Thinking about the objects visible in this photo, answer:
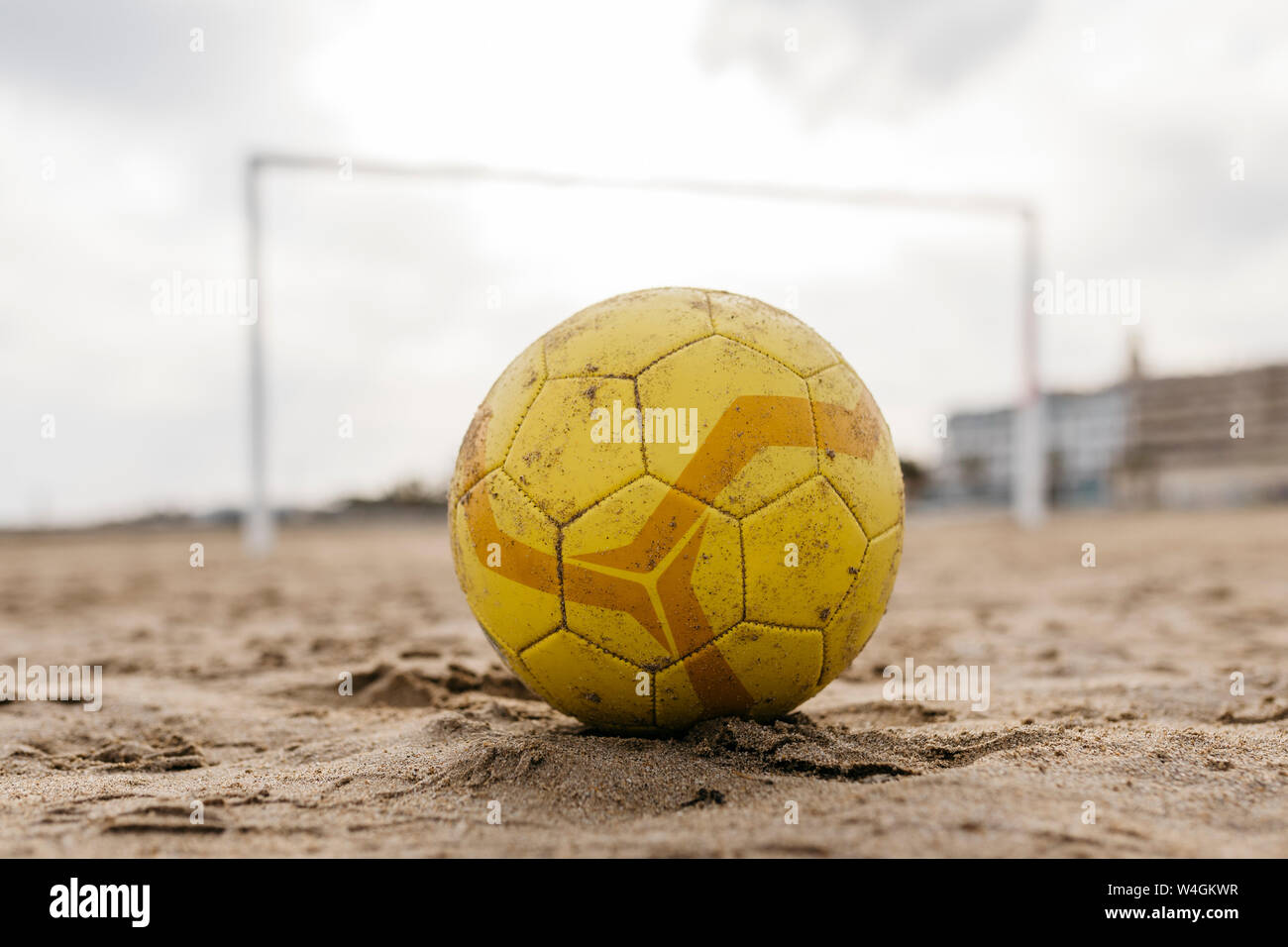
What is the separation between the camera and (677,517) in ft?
6.73

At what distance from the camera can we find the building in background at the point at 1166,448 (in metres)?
26.1

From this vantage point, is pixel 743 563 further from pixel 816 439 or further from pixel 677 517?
pixel 816 439

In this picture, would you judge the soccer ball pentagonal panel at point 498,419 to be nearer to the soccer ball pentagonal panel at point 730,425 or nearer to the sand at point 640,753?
the soccer ball pentagonal panel at point 730,425

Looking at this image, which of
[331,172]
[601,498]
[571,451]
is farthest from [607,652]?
[331,172]

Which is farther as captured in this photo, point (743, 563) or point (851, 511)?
point (851, 511)

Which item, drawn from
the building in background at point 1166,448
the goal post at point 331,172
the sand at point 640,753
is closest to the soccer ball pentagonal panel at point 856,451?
the sand at point 640,753

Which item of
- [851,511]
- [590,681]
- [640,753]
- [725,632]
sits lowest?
[640,753]

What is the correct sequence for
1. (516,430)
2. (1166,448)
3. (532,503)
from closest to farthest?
1. (532,503)
2. (516,430)
3. (1166,448)

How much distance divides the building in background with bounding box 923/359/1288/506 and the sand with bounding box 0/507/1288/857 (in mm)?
24785

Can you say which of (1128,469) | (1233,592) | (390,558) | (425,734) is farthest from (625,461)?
(1128,469)

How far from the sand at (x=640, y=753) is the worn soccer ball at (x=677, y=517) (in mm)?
204

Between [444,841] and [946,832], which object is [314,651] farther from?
[946,832]

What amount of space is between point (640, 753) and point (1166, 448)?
3239 centimetres

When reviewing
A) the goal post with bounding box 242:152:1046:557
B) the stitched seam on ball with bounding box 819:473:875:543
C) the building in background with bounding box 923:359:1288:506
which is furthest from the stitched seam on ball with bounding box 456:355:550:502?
the building in background with bounding box 923:359:1288:506
